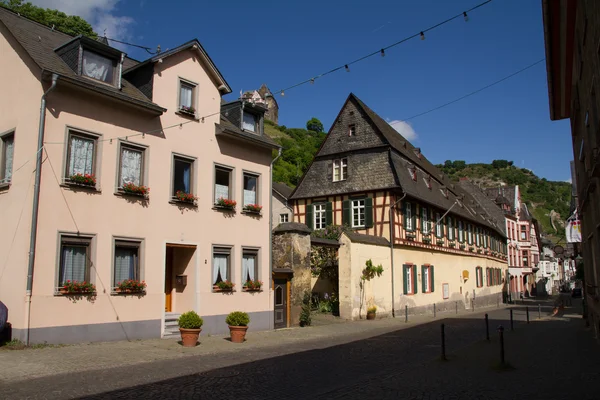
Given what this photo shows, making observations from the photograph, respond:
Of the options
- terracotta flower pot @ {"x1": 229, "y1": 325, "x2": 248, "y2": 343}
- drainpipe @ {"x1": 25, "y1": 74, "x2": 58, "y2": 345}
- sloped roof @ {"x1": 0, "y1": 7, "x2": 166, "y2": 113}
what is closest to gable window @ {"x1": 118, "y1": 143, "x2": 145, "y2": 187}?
sloped roof @ {"x1": 0, "y1": 7, "x2": 166, "y2": 113}

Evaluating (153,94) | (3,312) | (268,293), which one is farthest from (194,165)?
(3,312)

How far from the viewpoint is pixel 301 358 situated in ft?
42.0

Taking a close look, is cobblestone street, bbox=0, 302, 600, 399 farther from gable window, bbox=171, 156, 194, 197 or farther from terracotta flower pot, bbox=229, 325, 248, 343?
gable window, bbox=171, 156, 194, 197

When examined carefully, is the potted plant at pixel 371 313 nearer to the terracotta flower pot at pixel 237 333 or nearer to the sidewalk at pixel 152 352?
the sidewalk at pixel 152 352

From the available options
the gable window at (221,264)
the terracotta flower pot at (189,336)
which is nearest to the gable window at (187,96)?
the gable window at (221,264)

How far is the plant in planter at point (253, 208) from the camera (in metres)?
19.3

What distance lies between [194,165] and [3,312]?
738 centimetres

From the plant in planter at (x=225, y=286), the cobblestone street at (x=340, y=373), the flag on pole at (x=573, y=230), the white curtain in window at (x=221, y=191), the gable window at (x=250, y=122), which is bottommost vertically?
the cobblestone street at (x=340, y=373)

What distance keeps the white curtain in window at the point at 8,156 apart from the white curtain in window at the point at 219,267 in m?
6.84

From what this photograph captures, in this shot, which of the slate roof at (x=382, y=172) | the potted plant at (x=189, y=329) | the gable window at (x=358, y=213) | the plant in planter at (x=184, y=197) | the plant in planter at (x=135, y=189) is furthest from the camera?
the gable window at (x=358, y=213)

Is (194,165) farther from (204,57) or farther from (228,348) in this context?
(228,348)

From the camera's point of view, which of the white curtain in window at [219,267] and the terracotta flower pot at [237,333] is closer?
the terracotta flower pot at [237,333]

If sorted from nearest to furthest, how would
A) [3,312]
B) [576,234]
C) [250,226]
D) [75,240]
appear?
1. [3,312]
2. [75,240]
3. [250,226]
4. [576,234]

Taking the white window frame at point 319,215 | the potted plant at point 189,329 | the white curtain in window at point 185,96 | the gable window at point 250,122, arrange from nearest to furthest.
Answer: the potted plant at point 189,329 < the white curtain in window at point 185,96 < the gable window at point 250,122 < the white window frame at point 319,215
